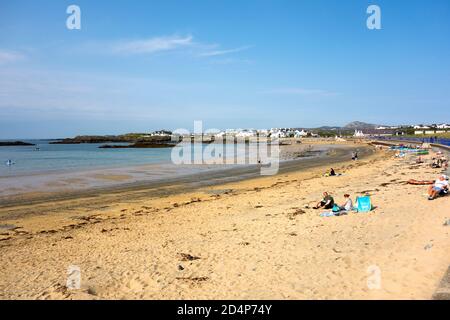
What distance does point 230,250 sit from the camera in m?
8.60

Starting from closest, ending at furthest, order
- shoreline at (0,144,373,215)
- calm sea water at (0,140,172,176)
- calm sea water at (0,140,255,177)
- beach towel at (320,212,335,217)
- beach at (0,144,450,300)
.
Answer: beach at (0,144,450,300) → beach towel at (320,212,335,217) → shoreline at (0,144,373,215) → calm sea water at (0,140,255,177) → calm sea water at (0,140,172,176)

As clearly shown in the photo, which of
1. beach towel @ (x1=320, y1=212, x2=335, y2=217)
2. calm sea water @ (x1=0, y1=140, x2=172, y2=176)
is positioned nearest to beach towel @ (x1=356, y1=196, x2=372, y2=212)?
beach towel @ (x1=320, y1=212, x2=335, y2=217)

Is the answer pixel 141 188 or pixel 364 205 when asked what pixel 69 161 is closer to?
pixel 141 188

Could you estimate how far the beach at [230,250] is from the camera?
20.9 feet

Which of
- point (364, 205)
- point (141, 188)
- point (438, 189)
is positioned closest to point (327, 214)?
point (364, 205)

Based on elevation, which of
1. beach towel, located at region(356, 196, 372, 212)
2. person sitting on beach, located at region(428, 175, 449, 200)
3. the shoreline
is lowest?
the shoreline

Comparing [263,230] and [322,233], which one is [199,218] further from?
[322,233]

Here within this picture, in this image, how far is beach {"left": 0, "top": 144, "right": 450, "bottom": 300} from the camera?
636cm

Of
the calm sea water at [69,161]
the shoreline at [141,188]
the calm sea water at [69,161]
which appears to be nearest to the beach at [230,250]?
the shoreline at [141,188]

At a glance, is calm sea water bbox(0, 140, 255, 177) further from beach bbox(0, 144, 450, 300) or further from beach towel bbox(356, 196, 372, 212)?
beach towel bbox(356, 196, 372, 212)

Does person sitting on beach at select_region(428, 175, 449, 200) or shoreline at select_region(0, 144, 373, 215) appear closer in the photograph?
person sitting on beach at select_region(428, 175, 449, 200)

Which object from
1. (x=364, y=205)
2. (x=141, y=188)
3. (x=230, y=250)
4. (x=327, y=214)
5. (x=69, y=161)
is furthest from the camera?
(x=69, y=161)

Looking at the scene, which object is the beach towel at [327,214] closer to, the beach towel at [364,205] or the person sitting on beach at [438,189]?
the beach towel at [364,205]

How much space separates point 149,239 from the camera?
33.0ft
